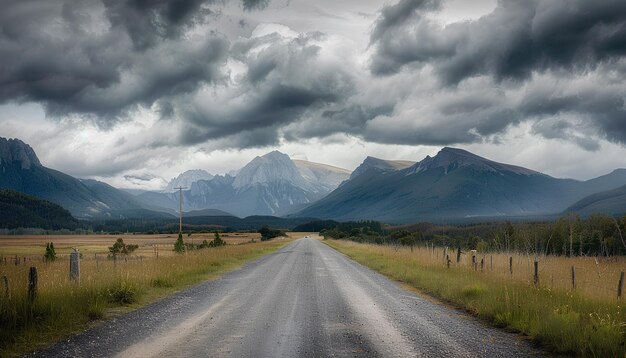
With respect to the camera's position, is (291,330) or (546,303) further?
(546,303)

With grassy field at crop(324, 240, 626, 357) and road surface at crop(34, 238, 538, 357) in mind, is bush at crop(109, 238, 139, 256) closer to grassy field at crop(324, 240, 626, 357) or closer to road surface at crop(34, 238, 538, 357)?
grassy field at crop(324, 240, 626, 357)

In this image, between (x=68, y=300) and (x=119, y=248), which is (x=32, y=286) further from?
(x=119, y=248)

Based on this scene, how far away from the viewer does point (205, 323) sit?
11.0 m

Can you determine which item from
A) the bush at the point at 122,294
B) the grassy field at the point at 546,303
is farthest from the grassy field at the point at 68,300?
the grassy field at the point at 546,303

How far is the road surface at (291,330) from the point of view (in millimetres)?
8484

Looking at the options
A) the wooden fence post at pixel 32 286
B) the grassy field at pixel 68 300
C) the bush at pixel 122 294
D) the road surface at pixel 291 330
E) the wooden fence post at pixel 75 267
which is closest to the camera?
the road surface at pixel 291 330

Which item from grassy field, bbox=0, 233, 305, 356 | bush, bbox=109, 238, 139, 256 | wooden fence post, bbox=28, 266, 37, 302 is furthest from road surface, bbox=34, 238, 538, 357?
bush, bbox=109, 238, 139, 256

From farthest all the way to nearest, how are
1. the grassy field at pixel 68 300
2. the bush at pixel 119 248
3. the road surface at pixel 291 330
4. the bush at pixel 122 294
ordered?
1. the bush at pixel 119 248
2. the bush at pixel 122 294
3. the grassy field at pixel 68 300
4. the road surface at pixel 291 330

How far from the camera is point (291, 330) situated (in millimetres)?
10242

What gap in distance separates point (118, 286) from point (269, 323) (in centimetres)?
668

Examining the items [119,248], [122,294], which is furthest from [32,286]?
[119,248]

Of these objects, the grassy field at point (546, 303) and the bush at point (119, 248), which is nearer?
the grassy field at point (546, 303)

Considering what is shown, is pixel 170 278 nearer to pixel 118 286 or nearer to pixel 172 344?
pixel 118 286

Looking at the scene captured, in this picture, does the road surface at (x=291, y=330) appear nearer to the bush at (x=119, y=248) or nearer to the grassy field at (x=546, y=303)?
the grassy field at (x=546, y=303)
